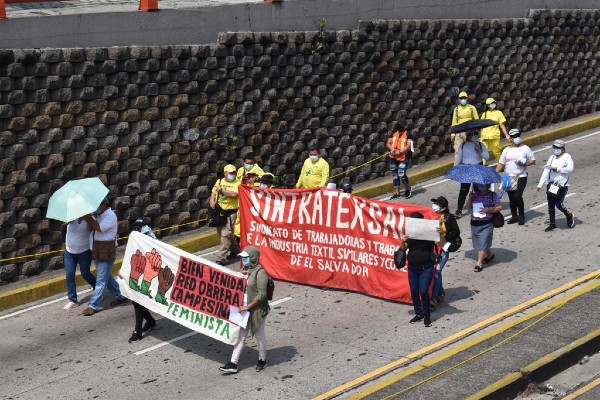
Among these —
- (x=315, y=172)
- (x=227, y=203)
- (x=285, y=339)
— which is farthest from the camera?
(x=315, y=172)

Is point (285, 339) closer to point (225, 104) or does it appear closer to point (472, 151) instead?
point (472, 151)

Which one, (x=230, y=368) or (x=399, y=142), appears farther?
(x=399, y=142)

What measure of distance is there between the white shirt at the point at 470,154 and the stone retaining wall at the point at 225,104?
3.72 m

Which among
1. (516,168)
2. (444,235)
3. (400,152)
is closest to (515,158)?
(516,168)

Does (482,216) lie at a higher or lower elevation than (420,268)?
higher

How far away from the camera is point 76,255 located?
16016 millimetres

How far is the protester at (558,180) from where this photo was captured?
58.9 feet

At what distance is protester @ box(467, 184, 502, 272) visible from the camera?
52.9ft

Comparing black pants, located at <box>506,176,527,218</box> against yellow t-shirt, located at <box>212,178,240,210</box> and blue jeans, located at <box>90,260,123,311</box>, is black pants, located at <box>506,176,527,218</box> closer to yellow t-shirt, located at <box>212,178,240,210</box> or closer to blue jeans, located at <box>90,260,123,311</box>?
yellow t-shirt, located at <box>212,178,240,210</box>

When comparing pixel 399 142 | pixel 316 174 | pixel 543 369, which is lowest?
pixel 543 369

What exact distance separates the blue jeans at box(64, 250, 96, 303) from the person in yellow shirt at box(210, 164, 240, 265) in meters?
2.41

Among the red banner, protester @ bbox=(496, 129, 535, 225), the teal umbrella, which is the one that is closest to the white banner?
the teal umbrella

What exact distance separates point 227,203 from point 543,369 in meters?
7.08

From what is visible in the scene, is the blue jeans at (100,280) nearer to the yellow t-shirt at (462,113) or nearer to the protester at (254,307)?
the protester at (254,307)
